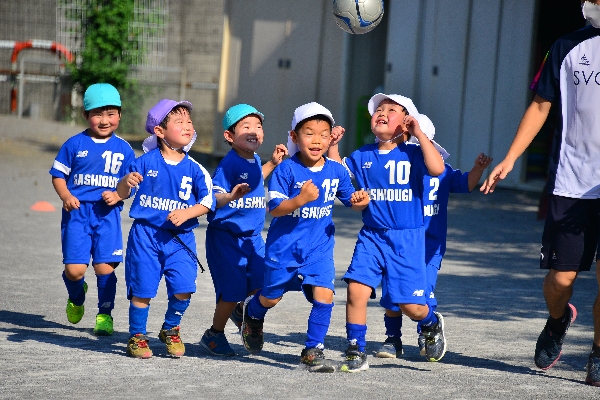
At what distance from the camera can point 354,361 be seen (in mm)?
5465

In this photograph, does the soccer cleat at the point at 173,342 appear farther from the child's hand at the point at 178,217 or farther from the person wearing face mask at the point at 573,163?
the person wearing face mask at the point at 573,163

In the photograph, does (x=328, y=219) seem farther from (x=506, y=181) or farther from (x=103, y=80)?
(x=103, y=80)

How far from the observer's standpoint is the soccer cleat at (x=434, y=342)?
5805 millimetres

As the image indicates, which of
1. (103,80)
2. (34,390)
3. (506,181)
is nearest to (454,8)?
(506,181)

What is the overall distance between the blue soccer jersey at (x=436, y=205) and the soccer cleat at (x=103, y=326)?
2.11 m

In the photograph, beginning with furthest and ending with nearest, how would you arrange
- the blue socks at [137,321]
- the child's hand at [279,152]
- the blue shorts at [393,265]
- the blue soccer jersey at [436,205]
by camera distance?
the blue soccer jersey at [436,205]
the child's hand at [279,152]
the blue socks at [137,321]
the blue shorts at [393,265]

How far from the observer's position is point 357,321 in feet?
18.2

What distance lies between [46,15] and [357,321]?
20252 mm

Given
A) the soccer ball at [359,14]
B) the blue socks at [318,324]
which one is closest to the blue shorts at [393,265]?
the blue socks at [318,324]

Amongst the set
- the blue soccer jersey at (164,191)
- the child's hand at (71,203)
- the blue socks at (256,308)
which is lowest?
the blue socks at (256,308)

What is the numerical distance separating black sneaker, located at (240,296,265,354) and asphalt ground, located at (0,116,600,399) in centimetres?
8

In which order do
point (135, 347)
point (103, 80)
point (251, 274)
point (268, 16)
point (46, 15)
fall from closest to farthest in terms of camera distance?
point (135, 347), point (251, 274), point (268, 16), point (103, 80), point (46, 15)

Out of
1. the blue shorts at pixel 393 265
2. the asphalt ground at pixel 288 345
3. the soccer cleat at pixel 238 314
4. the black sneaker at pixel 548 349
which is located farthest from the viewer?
the soccer cleat at pixel 238 314

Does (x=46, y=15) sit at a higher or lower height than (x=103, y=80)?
higher
